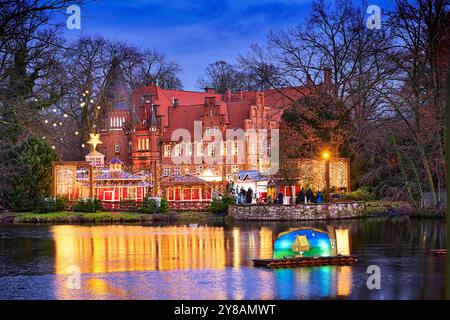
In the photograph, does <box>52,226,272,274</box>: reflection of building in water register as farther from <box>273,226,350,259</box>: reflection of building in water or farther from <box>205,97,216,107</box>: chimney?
<box>205,97,216,107</box>: chimney

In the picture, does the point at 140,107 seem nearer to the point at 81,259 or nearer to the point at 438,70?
the point at 438,70

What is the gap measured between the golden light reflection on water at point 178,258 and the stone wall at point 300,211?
5.90 meters

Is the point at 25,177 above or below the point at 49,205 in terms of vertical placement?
above

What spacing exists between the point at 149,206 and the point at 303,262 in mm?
26737

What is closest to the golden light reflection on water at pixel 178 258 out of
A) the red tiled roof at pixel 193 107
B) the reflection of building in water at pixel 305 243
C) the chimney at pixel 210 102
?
the reflection of building in water at pixel 305 243

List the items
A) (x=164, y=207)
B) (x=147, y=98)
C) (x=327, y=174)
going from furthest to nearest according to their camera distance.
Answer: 1. (x=147, y=98)
2. (x=164, y=207)
3. (x=327, y=174)

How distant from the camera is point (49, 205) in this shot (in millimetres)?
48312

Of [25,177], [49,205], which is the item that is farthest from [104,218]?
[25,177]

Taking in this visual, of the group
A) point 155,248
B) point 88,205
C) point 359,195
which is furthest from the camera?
point 88,205

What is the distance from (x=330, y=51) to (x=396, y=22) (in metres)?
11.6

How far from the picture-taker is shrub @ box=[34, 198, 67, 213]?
48094mm

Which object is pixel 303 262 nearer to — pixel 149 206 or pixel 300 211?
pixel 300 211

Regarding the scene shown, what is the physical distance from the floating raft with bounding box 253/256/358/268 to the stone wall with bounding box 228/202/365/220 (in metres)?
20.8

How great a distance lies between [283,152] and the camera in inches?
1997
